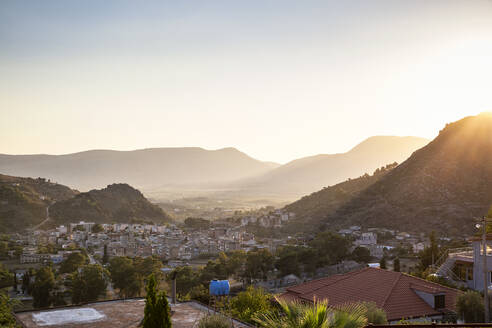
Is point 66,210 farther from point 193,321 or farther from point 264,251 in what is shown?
point 193,321

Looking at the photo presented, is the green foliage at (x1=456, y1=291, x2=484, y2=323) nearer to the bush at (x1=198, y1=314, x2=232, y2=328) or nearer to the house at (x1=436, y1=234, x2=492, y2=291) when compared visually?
the house at (x1=436, y1=234, x2=492, y2=291)

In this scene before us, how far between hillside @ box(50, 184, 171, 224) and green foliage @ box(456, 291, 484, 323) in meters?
66.5

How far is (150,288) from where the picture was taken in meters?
8.65

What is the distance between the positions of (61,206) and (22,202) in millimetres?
7274

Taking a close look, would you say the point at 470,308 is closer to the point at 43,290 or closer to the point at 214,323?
the point at 214,323

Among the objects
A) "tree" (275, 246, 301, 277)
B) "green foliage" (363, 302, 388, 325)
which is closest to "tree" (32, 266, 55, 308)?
"tree" (275, 246, 301, 277)

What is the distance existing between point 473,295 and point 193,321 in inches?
360

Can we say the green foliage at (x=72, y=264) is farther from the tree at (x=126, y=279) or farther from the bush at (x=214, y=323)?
the bush at (x=214, y=323)

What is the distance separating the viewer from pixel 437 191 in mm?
56156

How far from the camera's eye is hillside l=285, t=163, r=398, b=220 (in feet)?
222

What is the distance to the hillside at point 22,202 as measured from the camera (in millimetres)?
67438

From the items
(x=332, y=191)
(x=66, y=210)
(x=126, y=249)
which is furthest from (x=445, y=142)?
(x=66, y=210)

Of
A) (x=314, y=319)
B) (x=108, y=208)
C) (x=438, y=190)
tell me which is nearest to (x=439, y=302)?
(x=314, y=319)

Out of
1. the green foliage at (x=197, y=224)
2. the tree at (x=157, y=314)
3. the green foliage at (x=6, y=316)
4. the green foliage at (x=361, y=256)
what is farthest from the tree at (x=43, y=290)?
the green foliage at (x=197, y=224)
